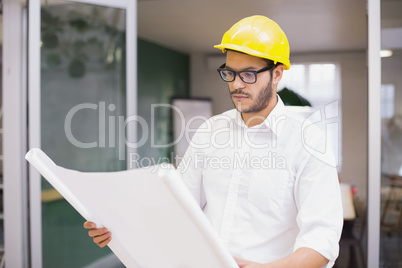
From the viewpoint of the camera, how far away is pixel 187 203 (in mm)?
746

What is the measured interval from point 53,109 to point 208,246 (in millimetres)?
2422

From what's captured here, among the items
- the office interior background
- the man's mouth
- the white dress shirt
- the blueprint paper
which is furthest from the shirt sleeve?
the office interior background

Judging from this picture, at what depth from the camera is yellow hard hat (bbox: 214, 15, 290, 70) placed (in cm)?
125

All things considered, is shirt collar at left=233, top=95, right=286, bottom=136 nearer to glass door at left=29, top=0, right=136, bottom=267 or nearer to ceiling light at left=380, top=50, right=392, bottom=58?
ceiling light at left=380, top=50, right=392, bottom=58

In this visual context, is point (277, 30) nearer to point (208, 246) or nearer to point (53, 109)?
point (208, 246)

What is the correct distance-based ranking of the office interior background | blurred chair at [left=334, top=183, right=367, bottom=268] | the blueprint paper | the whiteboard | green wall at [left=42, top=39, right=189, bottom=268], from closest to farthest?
the blueprint paper < the office interior background < green wall at [left=42, top=39, right=189, bottom=268] < blurred chair at [left=334, top=183, right=367, bottom=268] < the whiteboard

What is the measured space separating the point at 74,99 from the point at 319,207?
2445 mm

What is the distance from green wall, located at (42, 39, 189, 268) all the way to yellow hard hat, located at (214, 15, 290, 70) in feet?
7.32

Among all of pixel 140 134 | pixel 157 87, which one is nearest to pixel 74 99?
pixel 140 134

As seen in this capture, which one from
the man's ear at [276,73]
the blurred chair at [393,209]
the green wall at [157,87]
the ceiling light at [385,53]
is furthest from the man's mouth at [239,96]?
the green wall at [157,87]

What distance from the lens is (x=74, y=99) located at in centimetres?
317

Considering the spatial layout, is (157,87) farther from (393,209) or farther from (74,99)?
(393,209)

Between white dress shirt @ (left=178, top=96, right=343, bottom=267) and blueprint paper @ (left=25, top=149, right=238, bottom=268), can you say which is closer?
blueprint paper @ (left=25, top=149, right=238, bottom=268)

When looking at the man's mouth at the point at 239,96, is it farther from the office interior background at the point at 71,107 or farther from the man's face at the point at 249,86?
the office interior background at the point at 71,107
